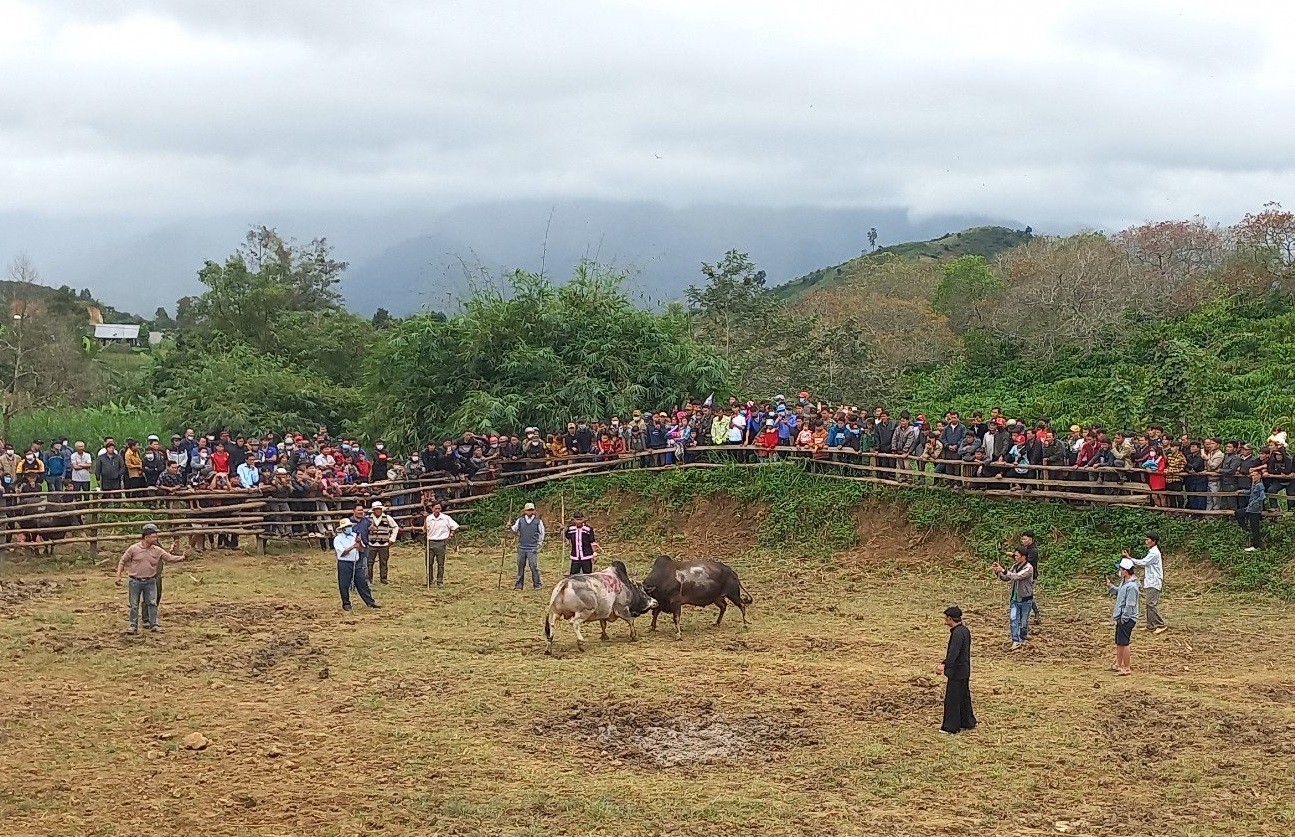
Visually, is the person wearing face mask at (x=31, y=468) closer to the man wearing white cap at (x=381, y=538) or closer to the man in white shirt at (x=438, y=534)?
the man wearing white cap at (x=381, y=538)

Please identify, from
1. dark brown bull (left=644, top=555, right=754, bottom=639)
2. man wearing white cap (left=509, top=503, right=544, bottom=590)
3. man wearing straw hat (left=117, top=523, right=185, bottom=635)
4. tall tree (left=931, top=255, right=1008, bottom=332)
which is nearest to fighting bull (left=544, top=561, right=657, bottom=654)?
dark brown bull (left=644, top=555, right=754, bottom=639)

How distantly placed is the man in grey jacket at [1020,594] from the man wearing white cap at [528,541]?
26.2 ft

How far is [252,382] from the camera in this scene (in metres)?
36.3

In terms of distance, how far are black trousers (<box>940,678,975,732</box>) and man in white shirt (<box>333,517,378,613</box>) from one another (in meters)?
10.2

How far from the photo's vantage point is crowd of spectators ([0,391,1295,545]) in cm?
2197

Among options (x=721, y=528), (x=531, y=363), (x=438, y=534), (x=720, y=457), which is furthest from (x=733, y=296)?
(x=438, y=534)

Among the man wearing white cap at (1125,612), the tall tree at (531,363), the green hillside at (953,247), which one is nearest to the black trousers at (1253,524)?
the man wearing white cap at (1125,612)

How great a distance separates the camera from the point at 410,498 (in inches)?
1109

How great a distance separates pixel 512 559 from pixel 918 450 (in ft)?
Answer: 27.6

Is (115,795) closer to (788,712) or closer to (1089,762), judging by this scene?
(788,712)

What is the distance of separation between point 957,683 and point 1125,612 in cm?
348

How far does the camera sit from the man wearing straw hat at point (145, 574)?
17.7 metres

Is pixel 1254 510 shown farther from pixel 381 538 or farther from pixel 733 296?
pixel 733 296

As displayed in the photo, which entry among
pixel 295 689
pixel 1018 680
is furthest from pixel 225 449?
pixel 1018 680
